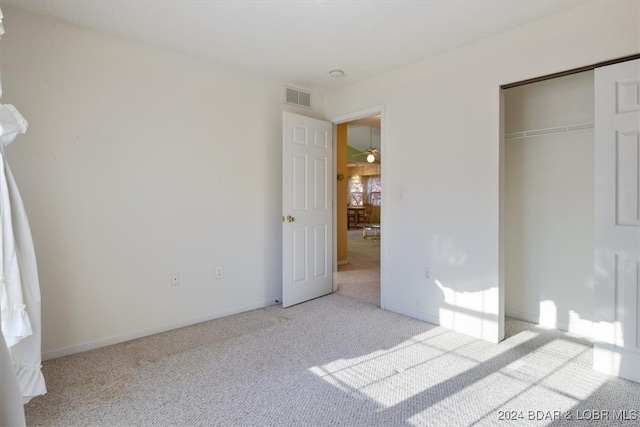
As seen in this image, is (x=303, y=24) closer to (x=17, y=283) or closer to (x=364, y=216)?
(x=17, y=283)

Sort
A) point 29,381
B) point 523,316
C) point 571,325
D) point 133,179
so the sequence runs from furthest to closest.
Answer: point 523,316 < point 571,325 < point 133,179 < point 29,381

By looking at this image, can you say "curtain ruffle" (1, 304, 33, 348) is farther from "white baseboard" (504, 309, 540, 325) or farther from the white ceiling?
"white baseboard" (504, 309, 540, 325)

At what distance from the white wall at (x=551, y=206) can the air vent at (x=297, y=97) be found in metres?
2.15

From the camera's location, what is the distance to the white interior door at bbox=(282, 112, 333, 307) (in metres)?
3.67

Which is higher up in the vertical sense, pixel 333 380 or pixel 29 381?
pixel 29 381

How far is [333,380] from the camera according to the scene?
2.16 m

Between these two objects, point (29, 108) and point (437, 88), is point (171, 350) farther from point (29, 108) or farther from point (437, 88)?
point (437, 88)

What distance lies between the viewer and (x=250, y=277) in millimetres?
3604

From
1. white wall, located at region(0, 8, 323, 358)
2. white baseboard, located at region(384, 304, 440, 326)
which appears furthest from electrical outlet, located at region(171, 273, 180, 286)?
white baseboard, located at region(384, 304, 440, 326)

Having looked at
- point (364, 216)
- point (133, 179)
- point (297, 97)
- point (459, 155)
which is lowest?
point (364, 216)

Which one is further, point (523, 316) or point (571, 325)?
point (523, 316)

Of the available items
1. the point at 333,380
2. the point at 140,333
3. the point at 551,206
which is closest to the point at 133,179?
the point at 140,333

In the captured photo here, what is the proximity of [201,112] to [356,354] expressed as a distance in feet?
8.38

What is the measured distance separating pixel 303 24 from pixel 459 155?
1.70 meters
